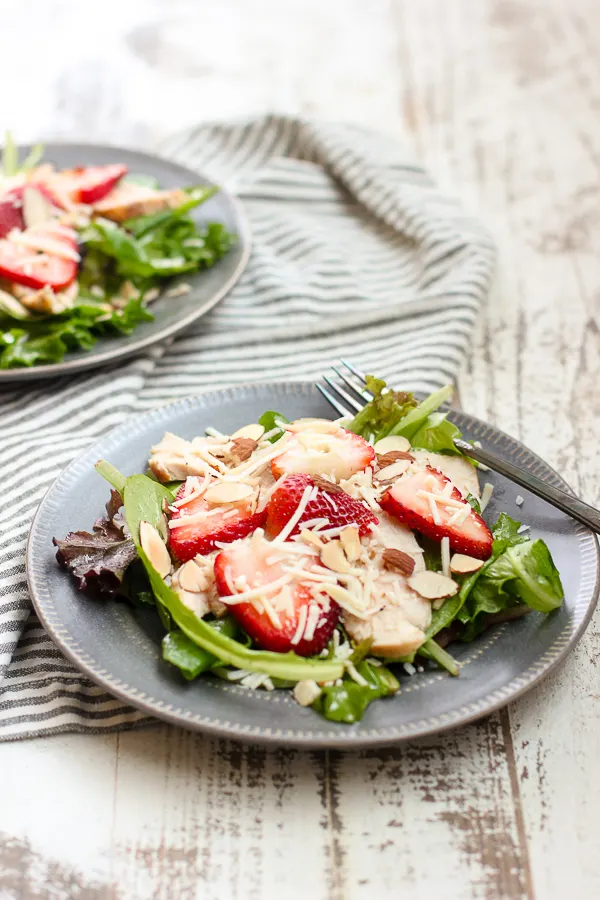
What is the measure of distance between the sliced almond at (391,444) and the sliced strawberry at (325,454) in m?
0.08

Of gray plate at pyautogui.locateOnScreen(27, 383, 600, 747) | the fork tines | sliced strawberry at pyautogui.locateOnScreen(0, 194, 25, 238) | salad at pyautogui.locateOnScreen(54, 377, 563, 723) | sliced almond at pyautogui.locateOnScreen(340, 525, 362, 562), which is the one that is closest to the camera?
gray plate at pyautogui.locateOnScreen(27, 383, 600, 747)

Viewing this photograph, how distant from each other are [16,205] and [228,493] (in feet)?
5.00

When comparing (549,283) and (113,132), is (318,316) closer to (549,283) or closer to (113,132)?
(549,283)

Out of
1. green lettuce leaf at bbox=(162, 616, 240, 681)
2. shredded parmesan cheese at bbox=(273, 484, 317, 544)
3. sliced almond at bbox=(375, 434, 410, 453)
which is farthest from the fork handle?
green lettuce leaf at bbox=(162, 616, 240, 681)

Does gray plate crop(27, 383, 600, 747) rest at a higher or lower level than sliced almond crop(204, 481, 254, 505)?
lower

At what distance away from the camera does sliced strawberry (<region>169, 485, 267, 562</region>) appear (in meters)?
1.95

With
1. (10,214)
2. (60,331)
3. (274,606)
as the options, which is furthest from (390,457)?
(10,214)

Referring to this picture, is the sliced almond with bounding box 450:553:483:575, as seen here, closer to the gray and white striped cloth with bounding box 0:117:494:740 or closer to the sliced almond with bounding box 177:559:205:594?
the sliced almond with bounding box 177:559:205:594

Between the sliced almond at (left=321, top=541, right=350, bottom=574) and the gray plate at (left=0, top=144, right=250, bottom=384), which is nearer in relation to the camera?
the sliced almond at (left=321, top=541, right=350, bottom=574)

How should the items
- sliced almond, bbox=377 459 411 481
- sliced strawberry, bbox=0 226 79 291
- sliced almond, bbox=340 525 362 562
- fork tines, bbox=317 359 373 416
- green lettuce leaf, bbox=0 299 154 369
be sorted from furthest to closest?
sliced strawberry, bbox=0 226 79 291 → green lettuce leaf, bbox=0 299 154 369 → fork tines, bbox=317 359 373 416 → sliced almond, bbox=377 459 411 481 → sliced almond, bbox=340 525 362 562

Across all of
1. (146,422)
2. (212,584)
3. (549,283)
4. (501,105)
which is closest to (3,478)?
(146,422)

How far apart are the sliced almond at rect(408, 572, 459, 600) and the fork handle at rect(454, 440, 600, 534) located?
1.06ft

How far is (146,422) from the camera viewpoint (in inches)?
94.3

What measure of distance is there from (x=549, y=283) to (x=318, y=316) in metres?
0.84
